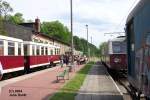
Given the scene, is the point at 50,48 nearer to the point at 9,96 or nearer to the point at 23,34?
the point at 23,34

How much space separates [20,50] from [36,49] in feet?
23.3

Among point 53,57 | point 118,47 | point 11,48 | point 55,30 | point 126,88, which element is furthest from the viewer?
point 55,30

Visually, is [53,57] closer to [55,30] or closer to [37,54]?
[37,54]

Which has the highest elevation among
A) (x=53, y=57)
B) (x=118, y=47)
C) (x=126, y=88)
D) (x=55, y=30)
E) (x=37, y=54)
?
(x=55, y=30)

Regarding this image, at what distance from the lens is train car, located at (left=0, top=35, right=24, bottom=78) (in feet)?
76.1

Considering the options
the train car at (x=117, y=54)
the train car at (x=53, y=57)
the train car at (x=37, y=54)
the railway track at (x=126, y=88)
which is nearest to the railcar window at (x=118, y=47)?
the train car at (x=117, y=54)

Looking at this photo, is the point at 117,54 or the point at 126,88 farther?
the point at 117,54

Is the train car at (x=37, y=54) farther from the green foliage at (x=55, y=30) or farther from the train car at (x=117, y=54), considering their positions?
the green foliage at (x=55, y=30)

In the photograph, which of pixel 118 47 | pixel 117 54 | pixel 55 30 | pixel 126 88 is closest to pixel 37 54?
pixel 118 47

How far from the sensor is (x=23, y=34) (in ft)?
186

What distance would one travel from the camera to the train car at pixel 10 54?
76.1 feet

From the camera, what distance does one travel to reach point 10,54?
2512cm

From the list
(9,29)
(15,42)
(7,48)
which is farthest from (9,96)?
(9,29)

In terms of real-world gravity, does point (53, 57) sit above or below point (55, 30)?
below
